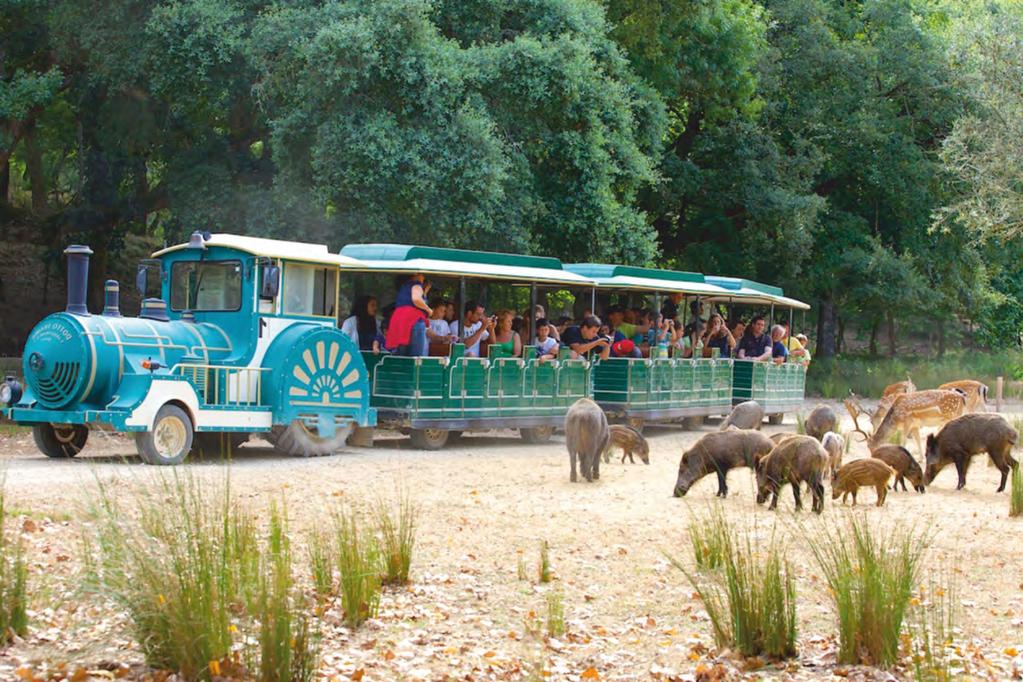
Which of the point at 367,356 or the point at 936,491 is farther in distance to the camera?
the point at 367,356

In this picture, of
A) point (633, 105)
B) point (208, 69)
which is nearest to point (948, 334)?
point (633, 105)

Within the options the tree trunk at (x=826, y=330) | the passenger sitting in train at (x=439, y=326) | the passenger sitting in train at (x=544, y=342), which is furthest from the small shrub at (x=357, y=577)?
the tree trunk at (x=826, y=330)

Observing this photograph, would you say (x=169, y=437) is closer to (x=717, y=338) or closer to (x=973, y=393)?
(x=717, y=338)

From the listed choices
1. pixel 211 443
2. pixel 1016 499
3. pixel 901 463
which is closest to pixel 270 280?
pixel 211 443

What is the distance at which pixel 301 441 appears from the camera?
15578 millimetres

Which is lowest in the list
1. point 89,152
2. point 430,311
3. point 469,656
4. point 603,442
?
point 469,656

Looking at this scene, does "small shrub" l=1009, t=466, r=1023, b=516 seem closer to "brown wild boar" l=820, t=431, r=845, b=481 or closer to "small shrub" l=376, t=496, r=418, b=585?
"brown wild boar" l=820, t=431, r=845, b=481

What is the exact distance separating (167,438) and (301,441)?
6.32ft

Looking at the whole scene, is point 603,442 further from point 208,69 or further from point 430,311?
point 208,69

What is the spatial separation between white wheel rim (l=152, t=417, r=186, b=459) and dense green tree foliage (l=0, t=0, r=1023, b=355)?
21.9ft

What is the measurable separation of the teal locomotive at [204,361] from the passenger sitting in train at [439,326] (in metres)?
1.53

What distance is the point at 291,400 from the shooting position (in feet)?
50.1

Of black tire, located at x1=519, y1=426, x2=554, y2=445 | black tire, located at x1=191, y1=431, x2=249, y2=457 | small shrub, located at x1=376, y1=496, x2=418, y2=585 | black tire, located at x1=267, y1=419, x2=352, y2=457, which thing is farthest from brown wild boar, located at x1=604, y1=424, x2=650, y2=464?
small shrub, located at x1=376, y1=496, x2=418, y2=585

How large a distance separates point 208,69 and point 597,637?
15.5 meters
